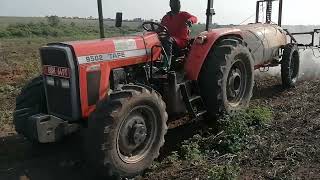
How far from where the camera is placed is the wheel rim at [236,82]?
24.5 feet

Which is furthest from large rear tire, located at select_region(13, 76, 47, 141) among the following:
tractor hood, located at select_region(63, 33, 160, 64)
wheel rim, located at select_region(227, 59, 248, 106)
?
wheel rim, located at select_region(227, 59, 248, 106)

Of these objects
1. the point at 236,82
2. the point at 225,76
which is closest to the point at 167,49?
the point at 225,76

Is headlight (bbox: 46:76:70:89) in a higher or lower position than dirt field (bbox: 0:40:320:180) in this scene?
higher

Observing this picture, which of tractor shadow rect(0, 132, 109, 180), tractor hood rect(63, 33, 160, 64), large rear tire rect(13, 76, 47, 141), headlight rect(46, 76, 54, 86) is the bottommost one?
tractor shadow rect(0, 132, 109, 180)

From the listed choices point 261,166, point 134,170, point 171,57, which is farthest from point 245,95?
point 134,170

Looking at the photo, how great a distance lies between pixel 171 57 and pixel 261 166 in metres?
2.32

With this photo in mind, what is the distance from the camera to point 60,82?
572 cm

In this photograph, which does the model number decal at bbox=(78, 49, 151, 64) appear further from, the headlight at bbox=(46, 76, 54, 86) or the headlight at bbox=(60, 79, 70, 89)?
the headlight at bbox=(46, 76, 54, 86)

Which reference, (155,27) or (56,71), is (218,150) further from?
(56,71)

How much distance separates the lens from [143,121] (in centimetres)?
564

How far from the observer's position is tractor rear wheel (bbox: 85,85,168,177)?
504 centimetres

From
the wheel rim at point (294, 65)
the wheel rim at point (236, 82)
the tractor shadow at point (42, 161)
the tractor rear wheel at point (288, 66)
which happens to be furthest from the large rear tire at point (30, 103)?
the wheel rim at point (294, 65)

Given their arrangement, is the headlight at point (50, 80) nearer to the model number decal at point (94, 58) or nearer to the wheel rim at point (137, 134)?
the model number decal at point (94, 58)

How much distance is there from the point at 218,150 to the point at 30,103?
104 inches
